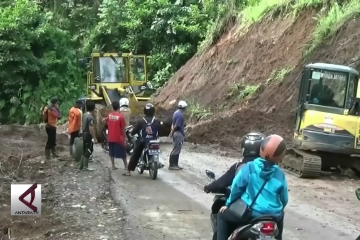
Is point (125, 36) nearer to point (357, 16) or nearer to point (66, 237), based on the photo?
point (357, 16)

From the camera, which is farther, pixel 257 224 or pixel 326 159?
pixel 326 159

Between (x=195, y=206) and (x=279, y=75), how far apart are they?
1476cm

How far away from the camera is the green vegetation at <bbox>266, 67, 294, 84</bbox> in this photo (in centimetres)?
2491

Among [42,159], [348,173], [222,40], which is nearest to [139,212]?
[42,159]

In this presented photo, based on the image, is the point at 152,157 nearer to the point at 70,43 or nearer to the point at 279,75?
the point at 279,75

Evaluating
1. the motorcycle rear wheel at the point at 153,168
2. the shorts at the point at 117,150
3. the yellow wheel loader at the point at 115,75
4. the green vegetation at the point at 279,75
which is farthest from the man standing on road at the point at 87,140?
the green vegetation at the point at 279,75

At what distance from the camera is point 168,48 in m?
38.8

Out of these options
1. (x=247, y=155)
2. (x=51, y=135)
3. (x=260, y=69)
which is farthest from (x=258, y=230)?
(x=260, y=69)

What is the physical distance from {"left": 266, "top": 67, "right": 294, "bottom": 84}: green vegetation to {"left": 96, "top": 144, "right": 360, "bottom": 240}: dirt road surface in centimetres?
910

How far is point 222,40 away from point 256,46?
3.88m

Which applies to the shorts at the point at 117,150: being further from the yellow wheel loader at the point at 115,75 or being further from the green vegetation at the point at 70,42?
the green vegetation at the point at 70,42

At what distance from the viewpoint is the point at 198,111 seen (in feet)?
88.5

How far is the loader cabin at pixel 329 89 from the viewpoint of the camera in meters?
16.6

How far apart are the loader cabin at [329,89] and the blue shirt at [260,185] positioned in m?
11.2
